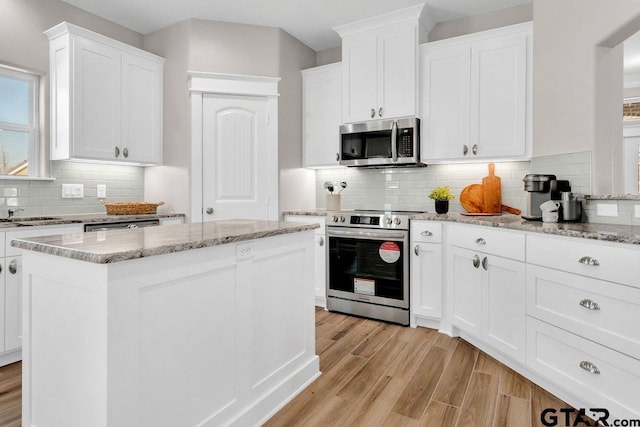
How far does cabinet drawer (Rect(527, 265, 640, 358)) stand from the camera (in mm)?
1604

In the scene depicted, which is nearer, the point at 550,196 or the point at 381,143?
the point at 550,196

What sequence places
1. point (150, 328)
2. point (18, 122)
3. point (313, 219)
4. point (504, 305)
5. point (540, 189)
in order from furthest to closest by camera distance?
point (313, 219)
point (18, 122)
point (540, 189)
point (504, 305)
point (150, 328)

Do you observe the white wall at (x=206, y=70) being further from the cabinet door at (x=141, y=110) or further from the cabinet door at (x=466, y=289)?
the cabinet door at (x=466, y=289)

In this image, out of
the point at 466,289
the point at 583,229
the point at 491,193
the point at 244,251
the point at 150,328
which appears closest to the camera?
the point at 150,328

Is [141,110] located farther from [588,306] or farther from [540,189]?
[588,306]

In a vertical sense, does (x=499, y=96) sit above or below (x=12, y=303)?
above

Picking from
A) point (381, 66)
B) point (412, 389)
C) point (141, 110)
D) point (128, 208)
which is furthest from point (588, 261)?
point (141, 110)

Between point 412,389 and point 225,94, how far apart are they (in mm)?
3094

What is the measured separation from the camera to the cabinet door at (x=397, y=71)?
11.3ft

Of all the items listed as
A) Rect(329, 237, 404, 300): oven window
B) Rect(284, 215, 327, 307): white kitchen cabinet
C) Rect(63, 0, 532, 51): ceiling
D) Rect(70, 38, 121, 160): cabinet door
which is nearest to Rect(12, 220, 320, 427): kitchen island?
Rect(329, 237, 404, 300): oven window

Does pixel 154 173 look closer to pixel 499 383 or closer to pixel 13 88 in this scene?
pixel 13 88

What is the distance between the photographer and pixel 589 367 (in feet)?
5.82

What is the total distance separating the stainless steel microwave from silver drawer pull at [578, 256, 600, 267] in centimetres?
183

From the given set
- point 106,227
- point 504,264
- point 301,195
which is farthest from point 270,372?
point 301,195
